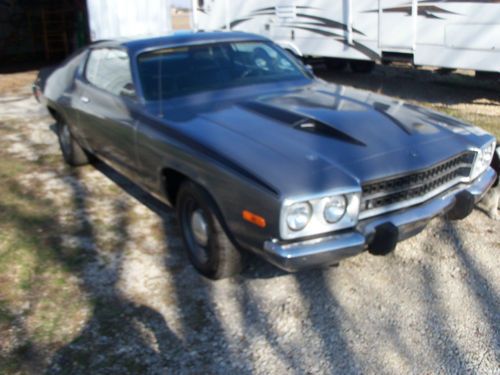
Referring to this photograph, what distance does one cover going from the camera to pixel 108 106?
451 cm

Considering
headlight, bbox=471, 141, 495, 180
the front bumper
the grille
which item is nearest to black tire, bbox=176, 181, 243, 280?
the front bumper

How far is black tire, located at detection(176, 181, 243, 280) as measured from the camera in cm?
336

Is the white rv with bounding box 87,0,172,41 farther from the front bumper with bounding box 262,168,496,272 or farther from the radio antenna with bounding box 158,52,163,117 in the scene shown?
the front bumper with bounding box 262,168,496,272

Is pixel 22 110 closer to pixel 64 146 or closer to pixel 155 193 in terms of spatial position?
pixel 64 146

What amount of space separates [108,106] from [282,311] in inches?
88.3

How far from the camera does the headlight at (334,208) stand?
2.95m

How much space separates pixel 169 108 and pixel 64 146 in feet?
8.24

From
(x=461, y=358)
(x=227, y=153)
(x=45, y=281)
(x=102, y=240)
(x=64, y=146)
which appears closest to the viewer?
(x=461, y=358)

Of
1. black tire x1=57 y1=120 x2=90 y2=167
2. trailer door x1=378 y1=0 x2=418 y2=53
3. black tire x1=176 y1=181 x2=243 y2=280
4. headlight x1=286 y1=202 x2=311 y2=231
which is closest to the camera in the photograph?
headlight x1=286 y1=202 x2=311 y2=231

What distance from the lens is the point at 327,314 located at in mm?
3295

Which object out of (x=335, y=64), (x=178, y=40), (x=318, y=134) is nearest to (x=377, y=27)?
(x=335, y=64)

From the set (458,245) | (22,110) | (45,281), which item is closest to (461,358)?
(458,245)

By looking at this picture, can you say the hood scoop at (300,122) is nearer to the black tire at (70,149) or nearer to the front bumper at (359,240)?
the front bumper at (359,240)

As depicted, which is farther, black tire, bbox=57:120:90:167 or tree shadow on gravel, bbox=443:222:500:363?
black tire, bbox=57:120:90:167
